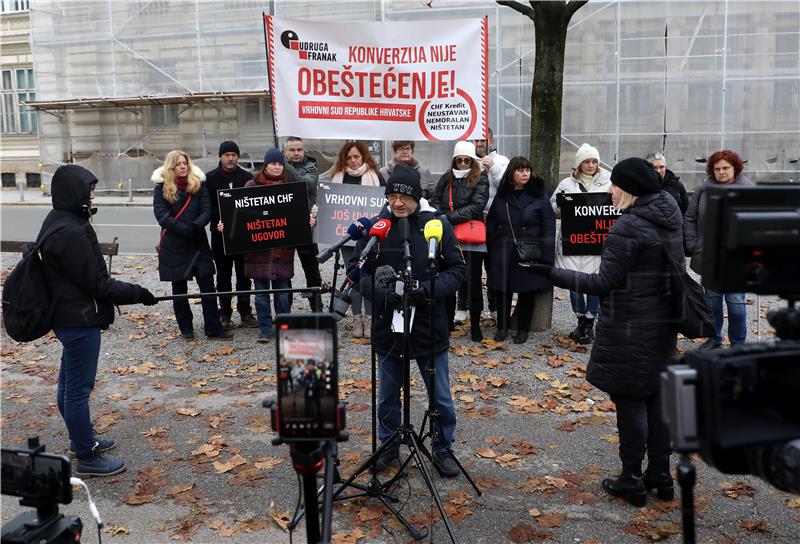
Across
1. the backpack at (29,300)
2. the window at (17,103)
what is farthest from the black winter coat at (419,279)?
the window at (17,103)

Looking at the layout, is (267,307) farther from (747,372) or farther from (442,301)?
(747,372)

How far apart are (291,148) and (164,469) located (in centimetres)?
436

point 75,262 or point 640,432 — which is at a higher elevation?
point 75,262

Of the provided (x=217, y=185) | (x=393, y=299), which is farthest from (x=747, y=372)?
(x=217, y=185)

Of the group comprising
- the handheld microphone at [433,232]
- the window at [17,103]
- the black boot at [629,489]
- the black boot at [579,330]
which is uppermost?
the window at [17,103]

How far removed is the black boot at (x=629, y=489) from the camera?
4.69m

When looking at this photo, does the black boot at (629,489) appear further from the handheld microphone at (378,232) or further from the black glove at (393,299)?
the handheld microphone at (378,232)

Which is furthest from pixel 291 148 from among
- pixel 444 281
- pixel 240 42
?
pixel 240 42

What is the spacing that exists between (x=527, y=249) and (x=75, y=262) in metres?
4.15

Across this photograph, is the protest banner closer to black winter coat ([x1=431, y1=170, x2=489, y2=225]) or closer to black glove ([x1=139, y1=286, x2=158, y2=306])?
black winter coat ([x1=431, y1=170, x2=489, y2=225])

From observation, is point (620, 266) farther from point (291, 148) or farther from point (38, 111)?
point (38, 111)

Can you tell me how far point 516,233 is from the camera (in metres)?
8.00

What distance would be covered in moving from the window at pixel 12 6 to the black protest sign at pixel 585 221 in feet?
102

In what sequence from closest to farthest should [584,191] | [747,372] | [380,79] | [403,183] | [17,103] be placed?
[747,372] < [403,183] < [380,79] < [584,191] < [17,103]
